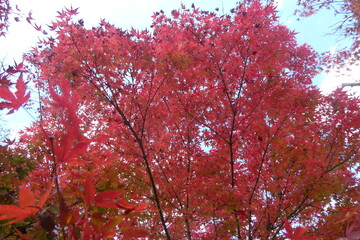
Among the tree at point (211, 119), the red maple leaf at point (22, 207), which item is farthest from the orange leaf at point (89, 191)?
the tree at point (211, 119)

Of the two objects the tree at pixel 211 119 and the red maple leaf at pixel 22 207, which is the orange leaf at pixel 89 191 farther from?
the tree at pixel 211 119

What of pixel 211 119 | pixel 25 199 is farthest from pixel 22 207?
pixel 211 119

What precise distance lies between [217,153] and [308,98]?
1523 mm

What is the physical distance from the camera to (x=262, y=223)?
378 cm

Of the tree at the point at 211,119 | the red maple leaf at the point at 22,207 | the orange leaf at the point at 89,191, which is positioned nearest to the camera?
the red maple leaf at the point at 22,207

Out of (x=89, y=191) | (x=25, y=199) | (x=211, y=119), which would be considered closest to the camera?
(x=25, y=199)

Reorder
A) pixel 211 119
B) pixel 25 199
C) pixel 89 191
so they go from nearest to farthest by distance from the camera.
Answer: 1. pixel 25 199
2. pixel 89 191
3. pixel 211 119

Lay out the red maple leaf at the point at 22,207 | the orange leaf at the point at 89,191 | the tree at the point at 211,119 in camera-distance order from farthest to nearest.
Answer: the tree at the point at 211,119 < the orange leaf at the point at 89,191 < the red maple leaf at the point at 22,207

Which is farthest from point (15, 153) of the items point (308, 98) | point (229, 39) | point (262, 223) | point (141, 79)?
point (308, 98)

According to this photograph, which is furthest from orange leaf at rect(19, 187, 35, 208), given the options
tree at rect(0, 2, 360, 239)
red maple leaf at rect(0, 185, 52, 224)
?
tree at rect(0, 2, 360, 239)

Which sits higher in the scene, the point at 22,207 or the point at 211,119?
the point at 211,119

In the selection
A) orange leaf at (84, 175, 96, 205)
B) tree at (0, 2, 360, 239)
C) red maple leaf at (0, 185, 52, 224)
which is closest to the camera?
red maple leaf at (0, 185, 52, 224)

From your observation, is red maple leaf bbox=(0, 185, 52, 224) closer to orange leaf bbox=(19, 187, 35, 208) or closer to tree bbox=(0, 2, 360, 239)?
orange leaf bbox=(19, 187, 35, 208)

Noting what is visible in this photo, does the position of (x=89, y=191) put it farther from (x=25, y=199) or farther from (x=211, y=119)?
(x=211, y=119)
